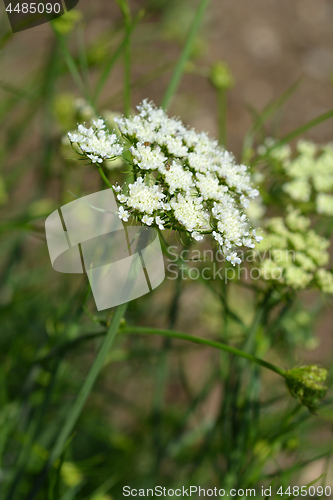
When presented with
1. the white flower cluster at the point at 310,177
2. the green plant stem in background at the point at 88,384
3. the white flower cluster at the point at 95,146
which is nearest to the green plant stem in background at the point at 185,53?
the white flower cluster at the point at 95,146

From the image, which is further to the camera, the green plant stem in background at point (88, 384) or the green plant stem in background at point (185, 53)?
the green plant stem in background at point (185, 53)

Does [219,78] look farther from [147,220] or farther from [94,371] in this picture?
[94,371]

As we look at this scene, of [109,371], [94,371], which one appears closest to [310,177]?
[94,371]

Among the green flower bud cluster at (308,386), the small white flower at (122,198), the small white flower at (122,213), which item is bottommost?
the green flower bud cluster at (308,386)

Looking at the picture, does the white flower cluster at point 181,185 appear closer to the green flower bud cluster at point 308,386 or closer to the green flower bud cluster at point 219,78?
the green flower bud cluster at point 308,386

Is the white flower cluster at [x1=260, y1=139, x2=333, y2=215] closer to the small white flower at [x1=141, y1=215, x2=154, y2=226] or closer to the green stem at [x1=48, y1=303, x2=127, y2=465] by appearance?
the small white flower at [x1=141, y1=215, x2=154, y2=226]
